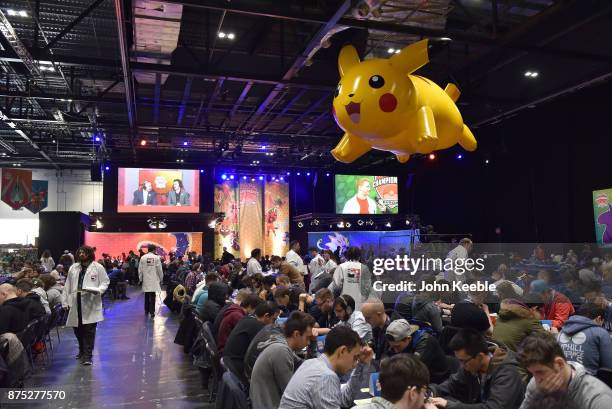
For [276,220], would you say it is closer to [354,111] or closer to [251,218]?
[251,218]

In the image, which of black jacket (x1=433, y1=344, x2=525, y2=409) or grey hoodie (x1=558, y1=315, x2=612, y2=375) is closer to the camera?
black jacket (x1=433, y1=344, x2=525, y2=409)

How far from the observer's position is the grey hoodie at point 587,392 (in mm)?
1916

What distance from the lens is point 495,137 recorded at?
14750 millimetres

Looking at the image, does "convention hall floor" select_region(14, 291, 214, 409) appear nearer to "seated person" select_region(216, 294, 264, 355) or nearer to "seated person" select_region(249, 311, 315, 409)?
"seated person" select_region(216, 294, 264, 355)

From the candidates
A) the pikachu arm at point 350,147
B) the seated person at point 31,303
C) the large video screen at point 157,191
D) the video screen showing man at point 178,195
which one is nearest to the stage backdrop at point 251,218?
the large video screen at point 157,191

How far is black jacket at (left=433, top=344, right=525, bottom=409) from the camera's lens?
2422 millimetres

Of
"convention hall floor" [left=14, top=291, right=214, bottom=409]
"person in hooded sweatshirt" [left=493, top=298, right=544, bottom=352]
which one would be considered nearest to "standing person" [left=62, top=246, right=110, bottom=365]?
"convention hall floor" [left=14, top=291, right=214, bottom=409]

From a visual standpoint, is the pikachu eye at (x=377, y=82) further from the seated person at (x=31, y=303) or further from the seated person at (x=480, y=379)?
the seated person at (x=31, y=303)

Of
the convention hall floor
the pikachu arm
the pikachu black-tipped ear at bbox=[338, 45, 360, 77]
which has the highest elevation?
the pikachu black-tipped ear at bbox=[338, 45, 360, 77]

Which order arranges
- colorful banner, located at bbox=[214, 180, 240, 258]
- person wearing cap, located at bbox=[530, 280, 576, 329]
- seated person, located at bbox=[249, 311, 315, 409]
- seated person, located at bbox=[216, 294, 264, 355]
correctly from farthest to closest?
Result: 1. colorful banner, located at bbox=[214, 180, 240, 258]
2. person wearing cap, located at bbox=[530, 280, 576, 329]
3. seated person, located at bbox=[216, 294, 264, 355]
4. seated person, located at bbox=[249, 311, 315, 409]

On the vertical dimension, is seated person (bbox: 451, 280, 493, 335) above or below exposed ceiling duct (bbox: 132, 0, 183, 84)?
below

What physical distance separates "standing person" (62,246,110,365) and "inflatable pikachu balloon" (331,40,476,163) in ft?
13.3

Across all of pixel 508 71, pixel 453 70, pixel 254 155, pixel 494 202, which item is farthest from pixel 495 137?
pixel 254 155

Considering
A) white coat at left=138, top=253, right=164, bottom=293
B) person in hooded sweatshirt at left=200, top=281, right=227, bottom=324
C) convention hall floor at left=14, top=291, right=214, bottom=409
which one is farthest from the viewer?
white coat at left=138, top=253, right=164, bottom=293
